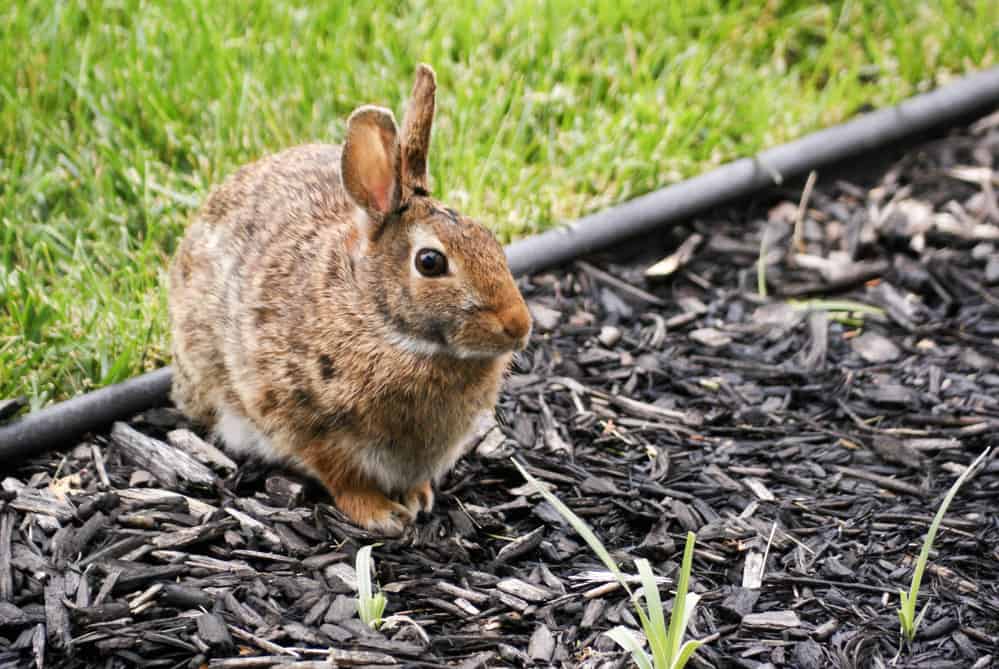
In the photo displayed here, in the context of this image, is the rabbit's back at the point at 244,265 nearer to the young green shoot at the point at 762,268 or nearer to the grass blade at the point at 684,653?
the grass blade at the point at 684,653

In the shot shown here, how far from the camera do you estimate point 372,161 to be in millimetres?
3592

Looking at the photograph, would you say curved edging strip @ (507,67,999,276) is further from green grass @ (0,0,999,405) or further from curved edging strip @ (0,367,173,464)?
curved edging strip @ (0,367,173,464)

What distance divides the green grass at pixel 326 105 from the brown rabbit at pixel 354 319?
22.8 inches

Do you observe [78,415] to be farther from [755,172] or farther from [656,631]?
[755,172]

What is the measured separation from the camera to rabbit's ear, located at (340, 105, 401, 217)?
11.5ft

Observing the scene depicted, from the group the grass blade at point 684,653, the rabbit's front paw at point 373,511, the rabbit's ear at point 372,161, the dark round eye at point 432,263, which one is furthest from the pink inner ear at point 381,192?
the grass blade at point 684,653

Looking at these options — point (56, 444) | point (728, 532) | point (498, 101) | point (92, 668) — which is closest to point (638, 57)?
point (498, 101)

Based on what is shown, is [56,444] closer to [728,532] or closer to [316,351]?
[316,351]

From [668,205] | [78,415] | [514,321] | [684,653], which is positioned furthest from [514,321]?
[668,205]

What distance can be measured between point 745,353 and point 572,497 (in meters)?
1.22

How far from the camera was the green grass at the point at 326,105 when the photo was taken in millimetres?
4793

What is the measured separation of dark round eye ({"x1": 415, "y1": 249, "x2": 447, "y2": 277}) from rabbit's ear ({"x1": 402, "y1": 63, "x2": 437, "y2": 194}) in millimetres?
244

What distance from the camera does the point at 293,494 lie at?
13.0ft

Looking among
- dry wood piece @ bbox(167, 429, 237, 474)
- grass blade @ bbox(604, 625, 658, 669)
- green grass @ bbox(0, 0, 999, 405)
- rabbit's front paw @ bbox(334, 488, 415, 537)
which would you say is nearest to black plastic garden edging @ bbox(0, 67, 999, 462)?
green grass @ bbox(0, 0, 999, 405)
